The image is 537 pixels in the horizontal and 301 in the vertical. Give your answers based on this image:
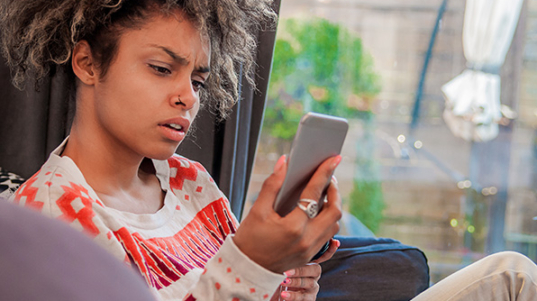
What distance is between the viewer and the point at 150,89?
1068 mm

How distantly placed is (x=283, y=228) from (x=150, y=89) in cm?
46

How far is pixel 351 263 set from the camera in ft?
5.00

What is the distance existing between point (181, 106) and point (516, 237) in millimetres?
2430

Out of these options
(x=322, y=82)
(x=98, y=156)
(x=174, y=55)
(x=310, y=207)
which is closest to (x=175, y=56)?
(x=174, y=55)

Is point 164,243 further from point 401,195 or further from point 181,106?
point 401,195

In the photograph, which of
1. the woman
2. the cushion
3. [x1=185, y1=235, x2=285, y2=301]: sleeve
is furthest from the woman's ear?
[x1=185, y1=235, x2=285, y2=301]: sleeve

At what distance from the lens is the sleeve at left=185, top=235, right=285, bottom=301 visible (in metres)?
0.77

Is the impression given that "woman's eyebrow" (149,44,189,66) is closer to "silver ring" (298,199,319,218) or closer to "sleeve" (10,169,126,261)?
"sleeve" (10,169,126,261)

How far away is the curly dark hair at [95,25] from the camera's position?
1.10 meters

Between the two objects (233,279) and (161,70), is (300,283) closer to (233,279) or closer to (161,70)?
(233,279)

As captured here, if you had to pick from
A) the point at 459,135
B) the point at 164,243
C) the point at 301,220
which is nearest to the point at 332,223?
the point at 301,220

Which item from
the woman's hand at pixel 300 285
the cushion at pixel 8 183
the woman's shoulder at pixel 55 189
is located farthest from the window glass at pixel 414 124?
the woman's shoulder at pixel 55 189

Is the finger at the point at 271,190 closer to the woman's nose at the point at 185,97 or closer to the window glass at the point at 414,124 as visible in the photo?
the woman's nose at the point at 185,97

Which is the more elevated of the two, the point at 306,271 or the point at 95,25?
the point at 95,25
